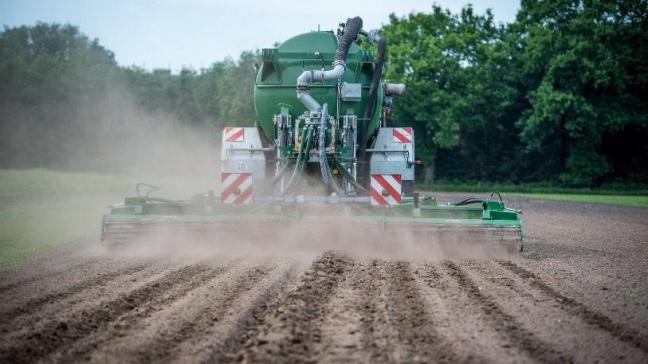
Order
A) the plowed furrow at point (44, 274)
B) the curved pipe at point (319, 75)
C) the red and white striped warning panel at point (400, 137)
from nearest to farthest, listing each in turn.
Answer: the plowed furrow at point (44, 274)
the curved pipe at point (319, 75)
the red and white striped warning panel at point (400, 137)

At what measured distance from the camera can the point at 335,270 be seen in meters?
8.34

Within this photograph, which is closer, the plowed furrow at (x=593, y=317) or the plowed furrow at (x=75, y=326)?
the plowed furrow at (x=75, y=326)

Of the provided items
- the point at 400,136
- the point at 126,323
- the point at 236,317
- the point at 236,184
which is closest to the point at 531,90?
the point at 400,136

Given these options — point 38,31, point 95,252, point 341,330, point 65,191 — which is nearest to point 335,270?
point 341,330

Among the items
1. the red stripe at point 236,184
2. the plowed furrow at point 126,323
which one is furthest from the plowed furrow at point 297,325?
the red stripe at point 236,184

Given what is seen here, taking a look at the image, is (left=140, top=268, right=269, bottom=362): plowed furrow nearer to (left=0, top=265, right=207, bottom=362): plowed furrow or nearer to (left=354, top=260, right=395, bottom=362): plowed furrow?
(left=0, top=265, right=207, bottom=362): plowed furrow

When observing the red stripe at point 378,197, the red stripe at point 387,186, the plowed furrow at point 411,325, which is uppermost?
the red stripe at point 387,186

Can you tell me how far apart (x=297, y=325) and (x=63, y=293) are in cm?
294

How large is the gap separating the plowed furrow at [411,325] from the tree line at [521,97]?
113 ft

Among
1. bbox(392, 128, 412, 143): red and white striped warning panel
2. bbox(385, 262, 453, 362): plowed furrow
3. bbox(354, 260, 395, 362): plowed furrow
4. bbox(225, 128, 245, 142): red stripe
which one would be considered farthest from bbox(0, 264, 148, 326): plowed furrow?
bbox(392, 128, 412, 143): red and white striped warning panel

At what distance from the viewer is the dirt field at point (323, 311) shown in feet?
16.4

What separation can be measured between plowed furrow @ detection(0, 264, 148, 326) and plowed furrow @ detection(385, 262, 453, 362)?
3.30 metres

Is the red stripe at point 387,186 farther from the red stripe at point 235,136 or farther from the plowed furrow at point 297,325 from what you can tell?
the plowed furrow at point 297,325

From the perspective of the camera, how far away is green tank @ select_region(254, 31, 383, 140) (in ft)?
35.8
